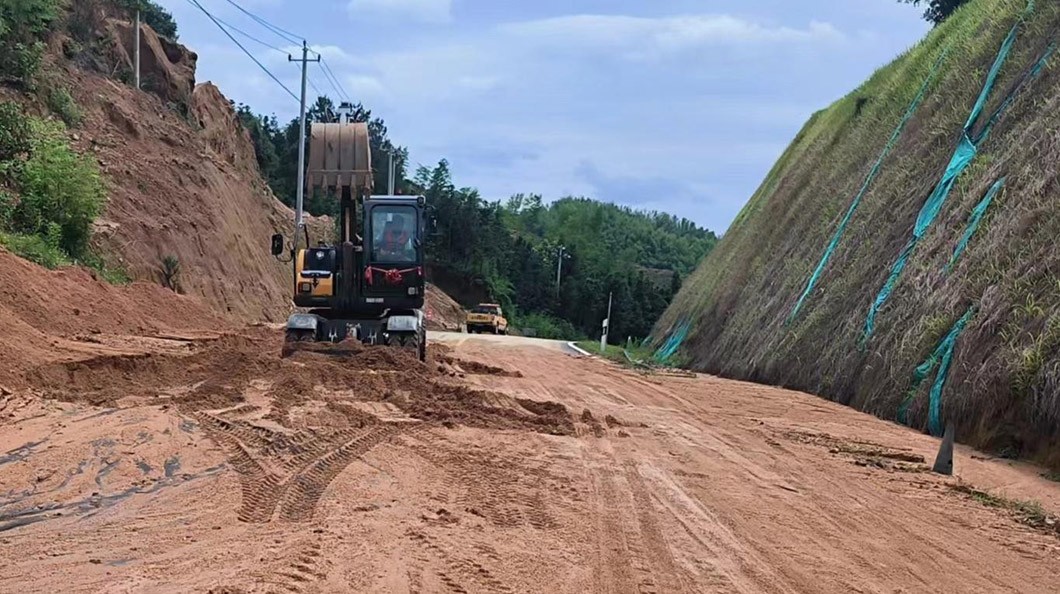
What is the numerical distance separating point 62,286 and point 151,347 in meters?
3.23

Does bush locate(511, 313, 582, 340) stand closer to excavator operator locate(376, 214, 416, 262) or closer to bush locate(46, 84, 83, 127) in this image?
bush locate(46, 84, 83, 127)

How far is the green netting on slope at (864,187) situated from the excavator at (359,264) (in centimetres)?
901

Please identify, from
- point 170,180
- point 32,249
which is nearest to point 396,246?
point 32,249

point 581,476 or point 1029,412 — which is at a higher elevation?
point 1029,412

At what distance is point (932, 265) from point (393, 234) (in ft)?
30.5

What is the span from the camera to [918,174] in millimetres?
16922

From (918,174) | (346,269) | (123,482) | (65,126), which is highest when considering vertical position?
(65,126)

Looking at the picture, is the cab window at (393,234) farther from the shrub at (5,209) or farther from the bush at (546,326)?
the bush at (546,326)

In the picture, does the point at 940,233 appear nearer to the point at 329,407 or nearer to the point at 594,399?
the point at 594,399

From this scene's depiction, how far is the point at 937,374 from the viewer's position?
35.9ft

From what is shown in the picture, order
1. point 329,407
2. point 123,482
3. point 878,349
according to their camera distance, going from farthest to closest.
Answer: point 878,349, point 329,407, point 123,482

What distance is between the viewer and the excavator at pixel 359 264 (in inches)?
593

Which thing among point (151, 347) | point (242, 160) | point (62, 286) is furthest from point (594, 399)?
point (242, 160)

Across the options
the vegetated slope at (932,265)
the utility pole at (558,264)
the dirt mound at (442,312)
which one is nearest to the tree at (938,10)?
the vegetated slope at (932,265)
